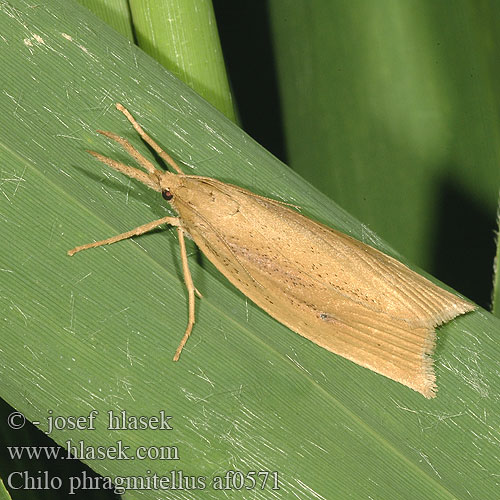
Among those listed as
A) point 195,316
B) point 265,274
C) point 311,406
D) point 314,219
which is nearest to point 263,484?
point 311,406

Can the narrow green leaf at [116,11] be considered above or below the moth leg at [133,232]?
above

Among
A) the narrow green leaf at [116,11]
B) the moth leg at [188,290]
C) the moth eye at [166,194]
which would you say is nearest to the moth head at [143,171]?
the moth eye at [166,194]

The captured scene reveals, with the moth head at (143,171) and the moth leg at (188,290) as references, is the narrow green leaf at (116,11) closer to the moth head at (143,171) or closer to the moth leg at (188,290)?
the moth head at (143,171)

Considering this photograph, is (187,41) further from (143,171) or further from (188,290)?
(188,290)

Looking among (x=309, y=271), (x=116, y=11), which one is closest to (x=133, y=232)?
(x=309, y=271)

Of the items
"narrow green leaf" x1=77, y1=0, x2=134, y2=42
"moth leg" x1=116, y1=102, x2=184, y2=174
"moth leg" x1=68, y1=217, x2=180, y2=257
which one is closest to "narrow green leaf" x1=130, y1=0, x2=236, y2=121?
"narrow green leaf" x1=77, y1=0, x2=134, y2=42

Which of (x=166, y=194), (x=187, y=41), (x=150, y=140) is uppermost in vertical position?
(x=187, y=41)
